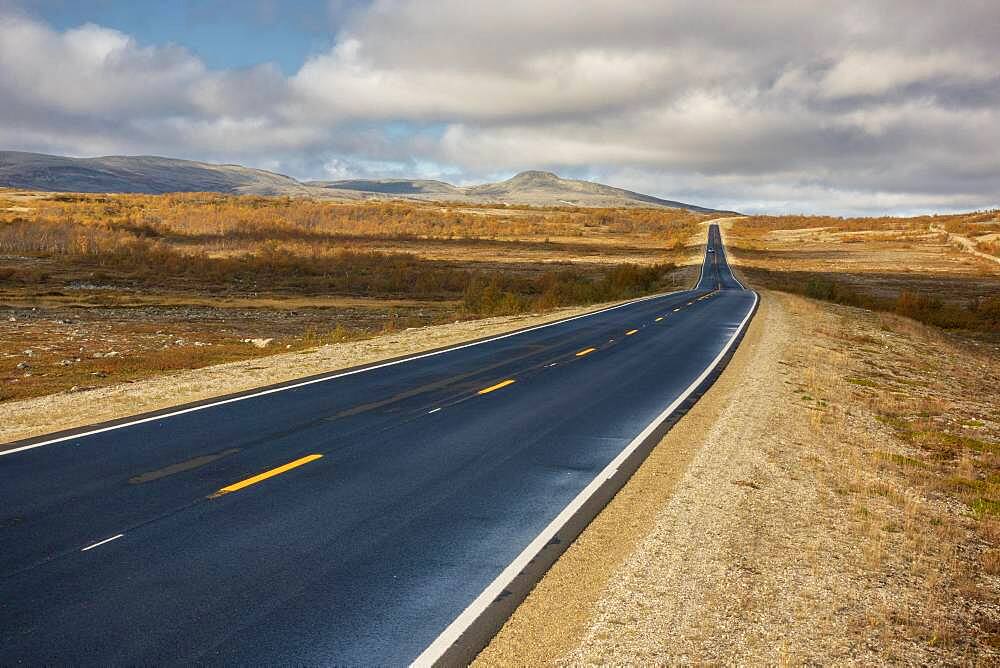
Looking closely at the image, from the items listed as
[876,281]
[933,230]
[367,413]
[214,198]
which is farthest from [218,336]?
[214,198]

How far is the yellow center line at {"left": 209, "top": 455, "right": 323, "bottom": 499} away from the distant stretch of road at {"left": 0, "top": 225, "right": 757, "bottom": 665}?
39 millimetres

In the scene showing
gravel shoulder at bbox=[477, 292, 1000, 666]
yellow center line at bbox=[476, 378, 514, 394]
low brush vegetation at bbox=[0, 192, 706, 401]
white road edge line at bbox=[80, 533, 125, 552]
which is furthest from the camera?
low brush vegetation at bbox=[0, 192, 706, 401]

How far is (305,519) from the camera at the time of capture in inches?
277

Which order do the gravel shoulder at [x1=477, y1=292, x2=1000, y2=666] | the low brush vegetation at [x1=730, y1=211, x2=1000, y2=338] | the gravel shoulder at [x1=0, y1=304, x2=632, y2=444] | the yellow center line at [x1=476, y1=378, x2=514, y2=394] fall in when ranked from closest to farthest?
the gravel shoulder at [x1=477, y1=292, x2=1000, y2=666], the gravel shoulder at [x1=0, y1=304, x2=632, y2=444], the yellow center line at [x1=476, y1=378, x2=514, y2=394], the low brush vegetation at [x1=730, y1=211, x2=1000, y2=338]

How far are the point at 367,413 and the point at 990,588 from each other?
332 inches

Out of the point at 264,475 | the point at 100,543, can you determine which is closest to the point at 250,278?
the point at 264,475

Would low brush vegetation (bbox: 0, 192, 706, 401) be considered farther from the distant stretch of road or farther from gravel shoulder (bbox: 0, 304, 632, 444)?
the distant stretch of road

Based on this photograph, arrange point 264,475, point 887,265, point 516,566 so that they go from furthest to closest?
point 887,265 < point 264,475 < point 516,566

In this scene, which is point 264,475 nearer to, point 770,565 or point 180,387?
point 770,565

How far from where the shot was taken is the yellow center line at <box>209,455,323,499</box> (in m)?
7.79

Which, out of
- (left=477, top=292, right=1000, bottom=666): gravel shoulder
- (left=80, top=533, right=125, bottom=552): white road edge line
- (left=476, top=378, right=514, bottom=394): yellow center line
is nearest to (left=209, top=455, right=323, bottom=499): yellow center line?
(left=80, top=533, right=125, bottom=552): white road edge line

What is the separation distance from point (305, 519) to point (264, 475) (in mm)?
1549

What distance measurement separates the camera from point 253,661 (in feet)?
15.0

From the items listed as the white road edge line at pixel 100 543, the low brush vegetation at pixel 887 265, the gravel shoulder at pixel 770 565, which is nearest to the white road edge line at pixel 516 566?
the gravel shoulder at pixel 770 565
